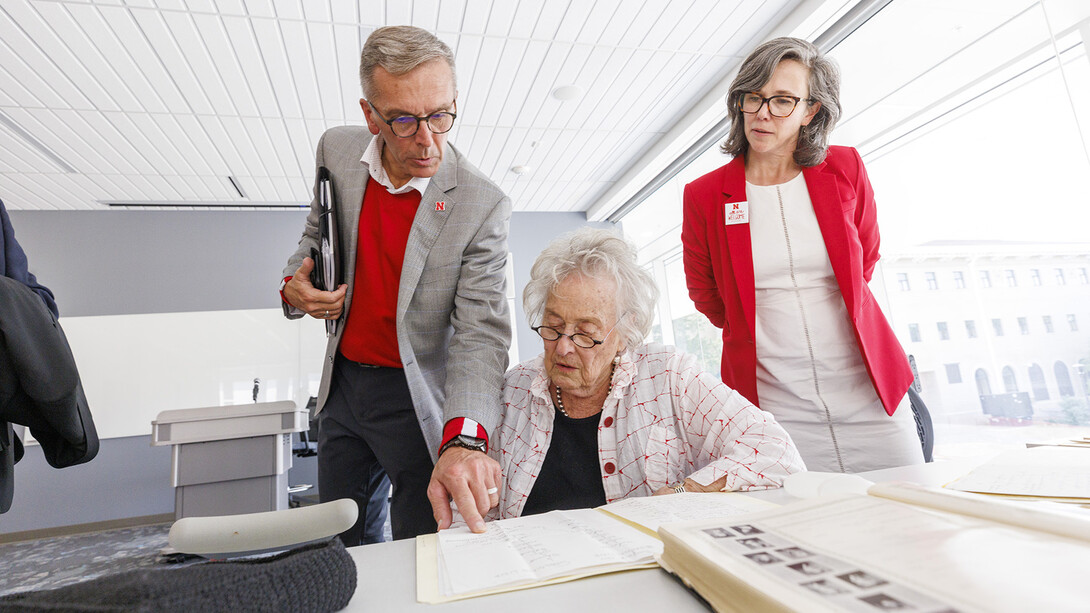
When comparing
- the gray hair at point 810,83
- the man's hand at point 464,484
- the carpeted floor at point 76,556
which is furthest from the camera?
the carpeted floor at point 76,556

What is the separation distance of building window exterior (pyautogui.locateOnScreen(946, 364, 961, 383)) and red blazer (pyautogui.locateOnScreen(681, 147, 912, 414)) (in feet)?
6.71

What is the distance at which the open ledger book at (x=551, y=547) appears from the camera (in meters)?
0.55

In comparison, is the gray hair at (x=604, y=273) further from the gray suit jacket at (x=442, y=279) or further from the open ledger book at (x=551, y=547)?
the open ledger book at (x=551, y=547)

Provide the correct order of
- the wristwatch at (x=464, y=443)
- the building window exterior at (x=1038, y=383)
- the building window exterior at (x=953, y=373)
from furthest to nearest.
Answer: the building window exterior at (x=953, y=373)
the building window exterior at (x=1038, y=383)
the wristwatch at (x=464, y=443)

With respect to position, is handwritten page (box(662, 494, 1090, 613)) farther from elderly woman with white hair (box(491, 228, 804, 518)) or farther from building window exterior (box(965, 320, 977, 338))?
building window exterior (box(965, 320, 977, 338))

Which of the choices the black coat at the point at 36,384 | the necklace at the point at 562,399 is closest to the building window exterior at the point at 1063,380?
the necklace at the point at 562,399

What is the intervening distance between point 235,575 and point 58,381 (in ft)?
3.45

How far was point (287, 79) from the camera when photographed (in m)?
3.35

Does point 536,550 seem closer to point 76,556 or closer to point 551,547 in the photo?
point 551,547

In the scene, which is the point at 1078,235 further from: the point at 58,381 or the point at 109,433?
the point at 109,433

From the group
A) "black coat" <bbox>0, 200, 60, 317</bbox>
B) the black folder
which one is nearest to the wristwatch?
the black folder

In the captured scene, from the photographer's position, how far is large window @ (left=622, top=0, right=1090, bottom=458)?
92.4 inches

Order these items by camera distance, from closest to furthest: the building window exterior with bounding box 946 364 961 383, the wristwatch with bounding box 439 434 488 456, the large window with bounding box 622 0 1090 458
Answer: the wristwatch with bounding box 439 434 488 456
the large window with bounding box 622 0 1090 458
the building window exterior with bounding box 946 364 961 383

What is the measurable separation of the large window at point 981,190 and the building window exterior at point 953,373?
0.04 feet
